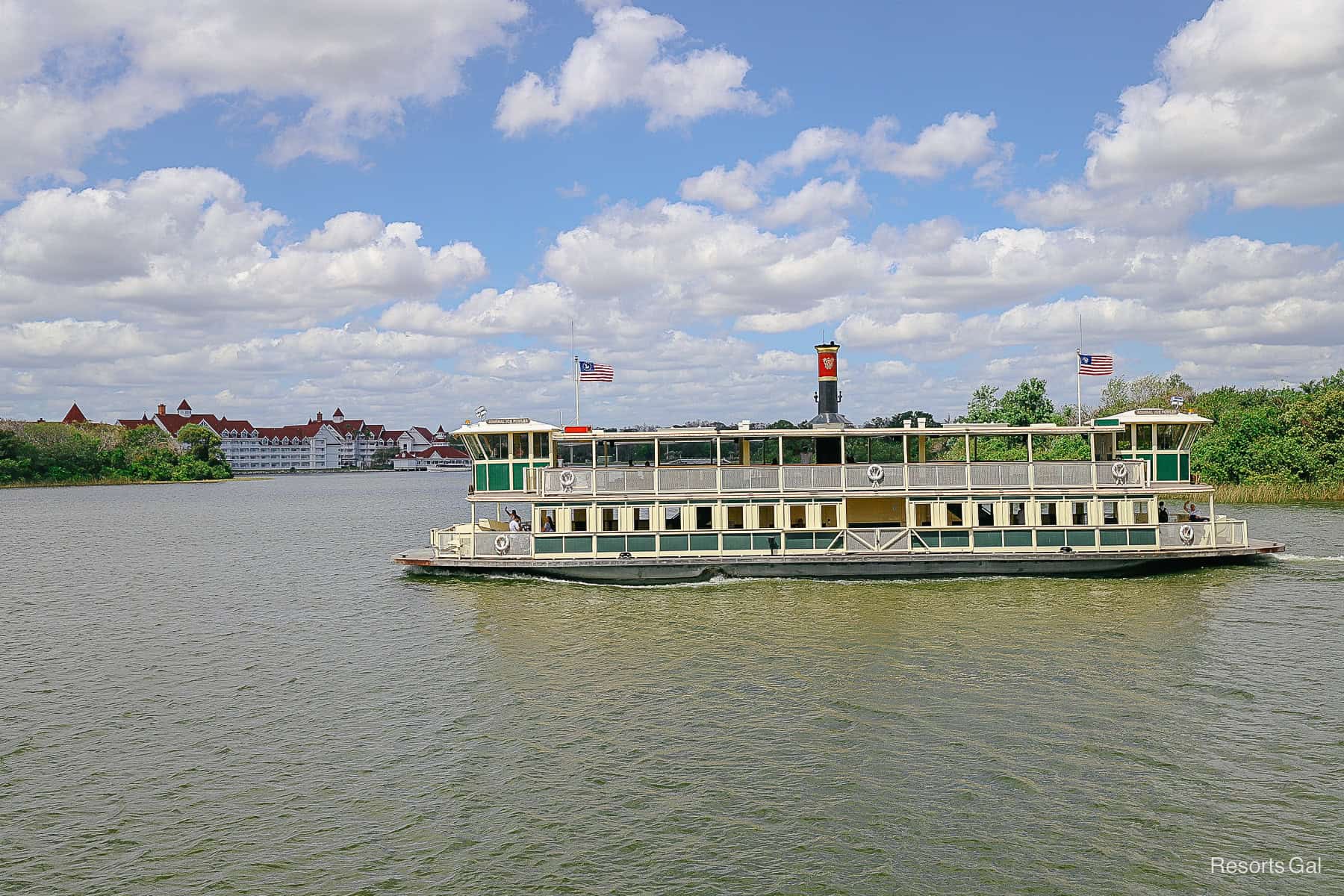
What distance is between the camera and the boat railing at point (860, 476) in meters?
34.2

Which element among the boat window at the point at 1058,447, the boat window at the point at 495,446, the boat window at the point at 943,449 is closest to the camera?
the boat window at the point at 495,446

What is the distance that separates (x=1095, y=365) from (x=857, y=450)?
393 inches

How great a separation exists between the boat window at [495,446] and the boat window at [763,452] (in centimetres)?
893

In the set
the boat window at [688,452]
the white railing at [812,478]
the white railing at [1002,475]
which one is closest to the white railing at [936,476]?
the white railing at [1002,475]

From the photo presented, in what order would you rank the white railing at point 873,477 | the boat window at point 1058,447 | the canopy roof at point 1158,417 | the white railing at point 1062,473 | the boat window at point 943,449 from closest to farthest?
1. the white railing at point 1062,473
2. the white railing at point 873,477
3. the canopy roof at point 1158,417
4. the boat window at point 943,449
5. the boat window at point 1058,447

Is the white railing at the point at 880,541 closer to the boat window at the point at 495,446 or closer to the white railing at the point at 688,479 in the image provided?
the white railing at the point at 688,479

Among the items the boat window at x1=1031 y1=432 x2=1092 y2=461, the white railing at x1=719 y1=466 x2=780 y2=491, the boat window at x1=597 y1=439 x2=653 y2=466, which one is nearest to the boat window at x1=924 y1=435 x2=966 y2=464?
the white railing at x1=719 y1=466 x2=780 y2=491

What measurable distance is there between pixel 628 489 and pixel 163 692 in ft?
54.8

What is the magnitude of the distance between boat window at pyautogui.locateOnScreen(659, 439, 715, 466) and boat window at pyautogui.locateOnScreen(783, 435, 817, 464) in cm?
276

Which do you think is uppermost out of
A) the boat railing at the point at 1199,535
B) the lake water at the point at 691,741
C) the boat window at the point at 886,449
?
the boat window at the point at 886,449

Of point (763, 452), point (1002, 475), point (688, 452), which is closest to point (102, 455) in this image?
point (688, 452)

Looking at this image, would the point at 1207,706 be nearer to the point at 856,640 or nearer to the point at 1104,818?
the point at 1104,818

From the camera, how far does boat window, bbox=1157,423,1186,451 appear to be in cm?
3569

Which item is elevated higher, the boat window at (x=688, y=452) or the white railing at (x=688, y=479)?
the boat window at (x=688, y=452)
